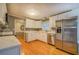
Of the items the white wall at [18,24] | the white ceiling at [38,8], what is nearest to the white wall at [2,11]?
the white ceiling at [38,8]

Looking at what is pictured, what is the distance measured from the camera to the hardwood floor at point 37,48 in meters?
1.74

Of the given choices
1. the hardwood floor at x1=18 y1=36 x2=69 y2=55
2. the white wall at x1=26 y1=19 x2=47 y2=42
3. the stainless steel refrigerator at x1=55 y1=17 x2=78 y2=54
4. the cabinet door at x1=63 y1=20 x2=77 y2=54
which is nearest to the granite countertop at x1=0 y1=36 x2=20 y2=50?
the hardwood floor at x1=18 y1=36 x2=69 y2=55

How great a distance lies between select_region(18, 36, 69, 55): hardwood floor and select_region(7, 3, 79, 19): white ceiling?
0.40 meters

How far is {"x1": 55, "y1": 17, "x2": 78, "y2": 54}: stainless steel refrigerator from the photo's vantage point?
1723mm

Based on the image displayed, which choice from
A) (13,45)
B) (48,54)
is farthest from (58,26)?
(13,45)

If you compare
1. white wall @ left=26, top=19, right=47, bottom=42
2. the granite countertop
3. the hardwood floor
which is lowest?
the hardwood floor

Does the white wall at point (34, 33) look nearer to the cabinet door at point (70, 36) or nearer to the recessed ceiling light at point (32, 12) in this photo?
the recessed ceiling light at point (32, 12)

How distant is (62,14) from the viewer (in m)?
1.74

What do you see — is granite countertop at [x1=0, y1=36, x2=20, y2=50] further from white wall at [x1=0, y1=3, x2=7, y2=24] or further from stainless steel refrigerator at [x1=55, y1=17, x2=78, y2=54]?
stainless steel refrigerator at [x1=55, y1=17, x2=78, y2=54]

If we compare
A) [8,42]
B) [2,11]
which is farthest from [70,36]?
[2,11]

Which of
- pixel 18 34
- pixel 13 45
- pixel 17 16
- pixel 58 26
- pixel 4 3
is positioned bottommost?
pixel 13 45

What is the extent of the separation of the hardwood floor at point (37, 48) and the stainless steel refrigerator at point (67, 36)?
99 mm
